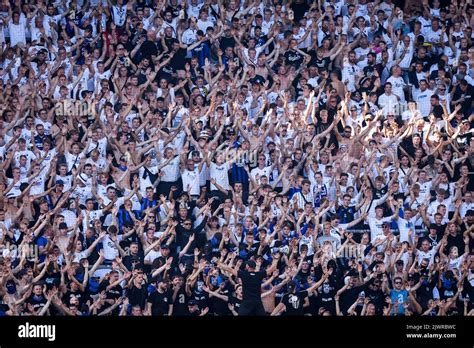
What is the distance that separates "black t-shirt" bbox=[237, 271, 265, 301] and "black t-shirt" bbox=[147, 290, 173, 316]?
85cm

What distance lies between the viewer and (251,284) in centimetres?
1489

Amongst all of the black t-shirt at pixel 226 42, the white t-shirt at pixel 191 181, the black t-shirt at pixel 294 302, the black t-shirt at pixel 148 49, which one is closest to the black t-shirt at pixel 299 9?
the black t-shirt at pixel 226 42

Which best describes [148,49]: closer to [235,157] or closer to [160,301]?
[235,157]

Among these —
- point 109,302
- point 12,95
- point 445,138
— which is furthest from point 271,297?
point 12,95

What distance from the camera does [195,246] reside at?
1515cm

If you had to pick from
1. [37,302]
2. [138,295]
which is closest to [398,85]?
[138,295]

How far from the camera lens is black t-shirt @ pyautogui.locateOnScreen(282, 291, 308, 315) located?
14867mm

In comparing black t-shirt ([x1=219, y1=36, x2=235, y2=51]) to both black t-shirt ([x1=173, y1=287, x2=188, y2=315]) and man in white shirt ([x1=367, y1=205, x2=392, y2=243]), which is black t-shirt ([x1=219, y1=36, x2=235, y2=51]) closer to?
man in white shirt ([x1=367, y1=205, x2=392, y2=243])

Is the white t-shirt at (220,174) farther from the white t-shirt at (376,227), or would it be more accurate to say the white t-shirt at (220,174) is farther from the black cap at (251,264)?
the white t-shirt at (376,227)

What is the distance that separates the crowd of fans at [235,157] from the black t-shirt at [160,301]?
0.02 m

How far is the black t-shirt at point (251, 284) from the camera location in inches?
585

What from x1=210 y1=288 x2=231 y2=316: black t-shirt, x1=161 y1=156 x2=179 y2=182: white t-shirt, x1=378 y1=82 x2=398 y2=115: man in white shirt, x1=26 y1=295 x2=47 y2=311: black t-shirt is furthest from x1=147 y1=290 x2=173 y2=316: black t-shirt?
x1=378 y1=82 x2=398 y2=115: man in white shirt

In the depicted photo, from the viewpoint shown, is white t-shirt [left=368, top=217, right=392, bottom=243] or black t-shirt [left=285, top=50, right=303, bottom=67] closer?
white t-shirt [left=368, top=217, right=392, bottom=243]

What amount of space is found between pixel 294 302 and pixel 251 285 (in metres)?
0.53
